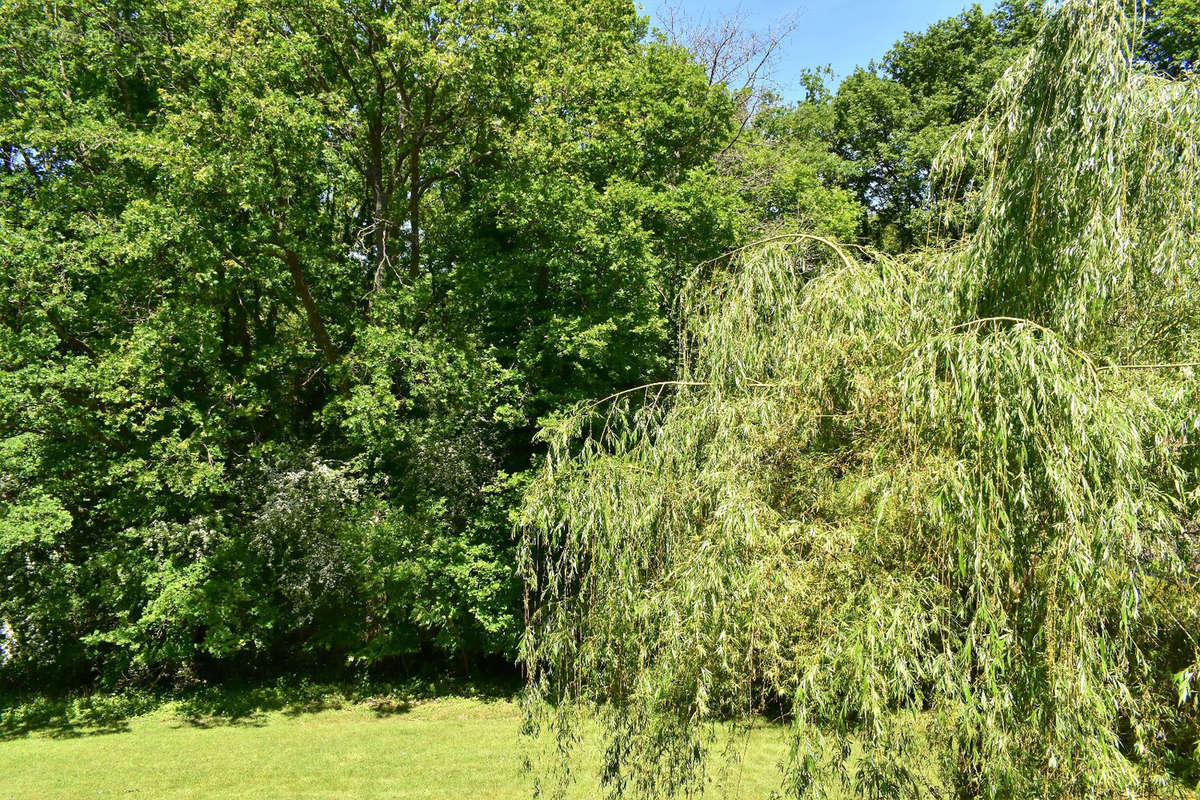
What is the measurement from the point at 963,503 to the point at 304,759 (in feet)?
32.0

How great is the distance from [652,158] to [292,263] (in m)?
6.69

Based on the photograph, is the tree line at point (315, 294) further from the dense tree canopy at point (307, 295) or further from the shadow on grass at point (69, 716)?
the shadow on grass at point (69, 716)

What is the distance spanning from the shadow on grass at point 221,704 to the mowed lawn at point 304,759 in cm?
16

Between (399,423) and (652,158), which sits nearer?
(399,423)

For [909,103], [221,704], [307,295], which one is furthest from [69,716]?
[909,103]

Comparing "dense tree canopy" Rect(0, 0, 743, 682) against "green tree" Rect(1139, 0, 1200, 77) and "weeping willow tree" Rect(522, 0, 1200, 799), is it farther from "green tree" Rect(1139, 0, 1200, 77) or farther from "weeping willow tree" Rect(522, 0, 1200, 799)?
"green tree" Rect(1139, 0, 1200, 77)

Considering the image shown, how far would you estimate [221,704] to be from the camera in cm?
1246

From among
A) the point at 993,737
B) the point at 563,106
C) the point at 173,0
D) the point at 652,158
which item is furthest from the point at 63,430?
the point at 993,737

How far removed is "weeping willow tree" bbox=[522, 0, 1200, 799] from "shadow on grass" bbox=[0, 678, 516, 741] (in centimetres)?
910

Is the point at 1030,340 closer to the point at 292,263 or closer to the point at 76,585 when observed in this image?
the point at 292,263

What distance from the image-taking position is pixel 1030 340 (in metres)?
3.43

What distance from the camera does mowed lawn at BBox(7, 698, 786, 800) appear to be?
8.57m

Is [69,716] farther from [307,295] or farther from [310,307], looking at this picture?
[307,295]

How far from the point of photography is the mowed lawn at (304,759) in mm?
8570
